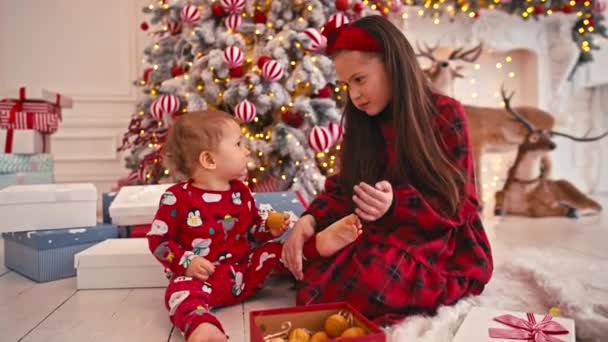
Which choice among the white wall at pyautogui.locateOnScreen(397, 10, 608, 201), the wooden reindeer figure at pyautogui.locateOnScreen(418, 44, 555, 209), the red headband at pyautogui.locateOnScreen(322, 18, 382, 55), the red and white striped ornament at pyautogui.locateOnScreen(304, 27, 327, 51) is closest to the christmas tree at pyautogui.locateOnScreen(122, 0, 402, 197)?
the red and white striped ornament at pyautogui.locateOnScreen(304, 27, 327, 51)

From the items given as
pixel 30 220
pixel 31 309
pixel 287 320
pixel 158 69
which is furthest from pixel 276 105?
pixel 287 320

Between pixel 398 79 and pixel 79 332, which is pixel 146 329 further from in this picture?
pixel 398 79

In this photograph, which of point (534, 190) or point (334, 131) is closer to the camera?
point (334, 131)

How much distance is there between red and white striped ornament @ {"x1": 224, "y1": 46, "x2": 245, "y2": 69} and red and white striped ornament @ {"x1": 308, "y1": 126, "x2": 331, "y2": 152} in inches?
15.9

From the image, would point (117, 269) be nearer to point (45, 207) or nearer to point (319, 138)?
point (45, 207)

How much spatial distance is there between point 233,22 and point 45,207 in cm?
107

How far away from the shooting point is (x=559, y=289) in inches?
41.3

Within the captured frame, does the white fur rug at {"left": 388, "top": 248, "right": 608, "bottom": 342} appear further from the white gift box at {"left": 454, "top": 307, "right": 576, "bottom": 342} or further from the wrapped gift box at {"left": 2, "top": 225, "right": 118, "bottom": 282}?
the wrapped gift box at {"left": 2, "top": 225, "right": 118, "bottom": 282}

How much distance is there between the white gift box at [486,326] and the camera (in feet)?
2.58

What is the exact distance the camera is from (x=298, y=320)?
31.0 inches

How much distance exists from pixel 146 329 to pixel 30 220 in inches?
26.2

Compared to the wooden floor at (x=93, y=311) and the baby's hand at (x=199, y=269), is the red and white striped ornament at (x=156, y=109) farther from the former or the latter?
the baby's hand at (x=199, y=269)

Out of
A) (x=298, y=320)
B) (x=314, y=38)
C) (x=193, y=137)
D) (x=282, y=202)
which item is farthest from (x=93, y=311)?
(x=314, y=38)

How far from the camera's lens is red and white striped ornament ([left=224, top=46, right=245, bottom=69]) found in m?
1.91
